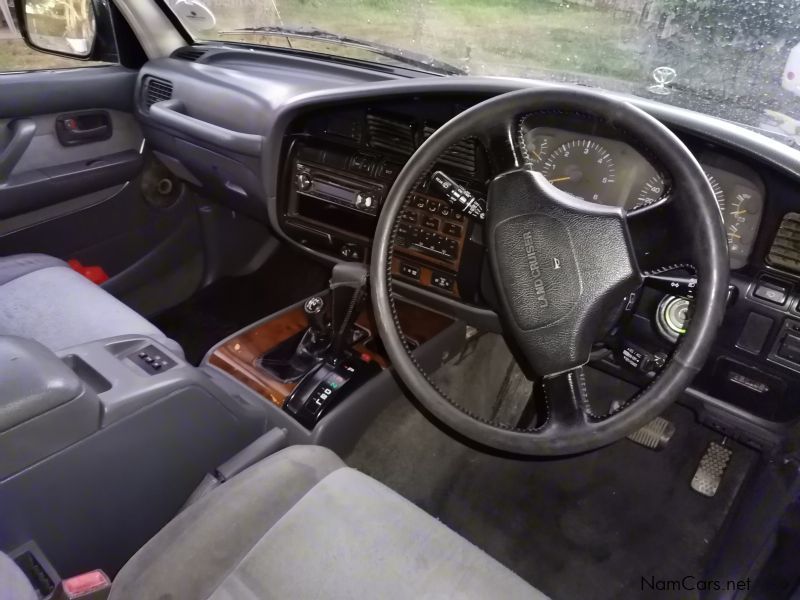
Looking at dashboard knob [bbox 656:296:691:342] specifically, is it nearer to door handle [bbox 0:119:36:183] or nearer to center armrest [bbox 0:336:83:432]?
center armrest [bbox 0:336:83:432]

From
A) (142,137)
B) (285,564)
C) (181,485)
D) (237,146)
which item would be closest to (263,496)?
(285,564)

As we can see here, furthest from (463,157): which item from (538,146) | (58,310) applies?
(58,310)

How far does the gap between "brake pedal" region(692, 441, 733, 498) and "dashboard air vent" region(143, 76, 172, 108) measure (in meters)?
2.12

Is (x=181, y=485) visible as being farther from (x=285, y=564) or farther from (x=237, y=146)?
(x=237, y=146)

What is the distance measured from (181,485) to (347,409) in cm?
52

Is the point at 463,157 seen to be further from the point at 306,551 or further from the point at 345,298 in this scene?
the point at 306,551

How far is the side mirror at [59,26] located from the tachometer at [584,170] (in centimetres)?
189

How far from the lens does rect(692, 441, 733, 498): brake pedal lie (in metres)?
1.92

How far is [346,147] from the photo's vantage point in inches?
73.2

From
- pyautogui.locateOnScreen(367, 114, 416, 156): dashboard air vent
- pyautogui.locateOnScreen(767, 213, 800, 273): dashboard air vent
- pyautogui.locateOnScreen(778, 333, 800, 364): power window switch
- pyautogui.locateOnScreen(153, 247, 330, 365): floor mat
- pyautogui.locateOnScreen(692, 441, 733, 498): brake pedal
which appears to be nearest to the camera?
pyautogui.locateOnScreen(767, 213, 800, 273): dashboard air vent

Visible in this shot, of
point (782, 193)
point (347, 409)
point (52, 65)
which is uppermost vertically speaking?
point (782, 193)

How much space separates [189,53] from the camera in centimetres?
247

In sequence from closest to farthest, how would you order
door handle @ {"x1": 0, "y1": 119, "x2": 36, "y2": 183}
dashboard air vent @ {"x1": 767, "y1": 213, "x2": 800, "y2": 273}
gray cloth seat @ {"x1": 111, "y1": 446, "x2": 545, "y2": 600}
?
gray cloth seat @ {"x1": 111, "y1": 446, "x2": 545, "y2": 600} → dashboard air vent @ {"x1": 767, "y1": 213, "x2": 800, "y2": 273} → door handle @ {"x1": 0, "y1": 119, "x2": 36, "y2": 183}
